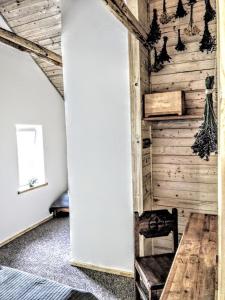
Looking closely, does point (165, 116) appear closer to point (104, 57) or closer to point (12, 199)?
point (104, 57)

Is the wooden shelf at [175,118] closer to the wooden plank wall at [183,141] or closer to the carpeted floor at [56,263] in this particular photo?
the wooden plank wall at [183,141]

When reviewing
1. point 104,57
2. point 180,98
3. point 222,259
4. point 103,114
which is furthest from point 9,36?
point 222,259

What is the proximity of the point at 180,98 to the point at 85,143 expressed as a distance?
1.18 m

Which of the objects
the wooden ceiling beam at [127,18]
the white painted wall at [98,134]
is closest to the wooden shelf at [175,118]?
the white painted wall at [98,134]

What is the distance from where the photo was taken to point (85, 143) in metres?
3.04

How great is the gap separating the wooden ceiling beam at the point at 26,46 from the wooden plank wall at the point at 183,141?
1775 millimetres

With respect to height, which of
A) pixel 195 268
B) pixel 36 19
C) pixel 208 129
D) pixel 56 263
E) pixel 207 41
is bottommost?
pixel 56 263

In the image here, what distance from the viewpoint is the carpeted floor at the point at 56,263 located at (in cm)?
265

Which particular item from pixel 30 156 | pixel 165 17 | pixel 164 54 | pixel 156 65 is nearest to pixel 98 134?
pixel 156 65

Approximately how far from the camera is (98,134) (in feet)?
9.71

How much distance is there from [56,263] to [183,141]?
210 cm

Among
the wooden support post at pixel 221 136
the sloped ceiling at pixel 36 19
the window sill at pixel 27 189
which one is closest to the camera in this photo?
the wooden support post at pixel 221 136

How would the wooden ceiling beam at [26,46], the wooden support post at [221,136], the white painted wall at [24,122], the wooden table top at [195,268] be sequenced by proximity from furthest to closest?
the white painted wall at [24,122]
the wooden ceiling beam at [26,46]
the wooden table top at [195,268]
the wooden support post at [221,136]

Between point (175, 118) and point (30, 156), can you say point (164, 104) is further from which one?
point (30, 156)
